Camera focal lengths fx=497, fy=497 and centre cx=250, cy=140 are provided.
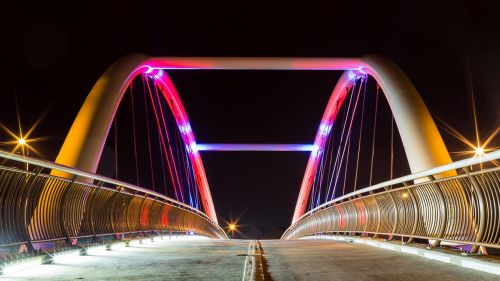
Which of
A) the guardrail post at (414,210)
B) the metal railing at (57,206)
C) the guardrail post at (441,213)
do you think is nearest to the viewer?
the metal railing at (57,206)

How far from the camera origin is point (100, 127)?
534 inches

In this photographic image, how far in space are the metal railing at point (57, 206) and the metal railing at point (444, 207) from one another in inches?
201

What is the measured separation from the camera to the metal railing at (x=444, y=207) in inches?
231

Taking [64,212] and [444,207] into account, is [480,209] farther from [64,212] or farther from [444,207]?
[64,212]

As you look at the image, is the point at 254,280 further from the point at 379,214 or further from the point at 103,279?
the point at 379,214

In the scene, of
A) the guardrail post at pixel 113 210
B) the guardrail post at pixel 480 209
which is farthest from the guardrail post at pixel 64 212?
the guardrail post at pixel 480 209

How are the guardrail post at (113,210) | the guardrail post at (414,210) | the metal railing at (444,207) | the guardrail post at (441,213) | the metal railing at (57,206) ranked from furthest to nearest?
the guardrail post at (113,210)
the guardrail post at (414,210)
the guardrail post at (441,213)
the metal railing at (444,207)
the metal railing at (57,206)

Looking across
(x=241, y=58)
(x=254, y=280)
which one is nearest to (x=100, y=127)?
(x=241, y=58)

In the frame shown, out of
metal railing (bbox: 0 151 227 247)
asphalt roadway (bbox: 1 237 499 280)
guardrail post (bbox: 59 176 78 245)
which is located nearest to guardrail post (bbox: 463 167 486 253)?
asphalt roadway (bbox: 1 237 499 280)

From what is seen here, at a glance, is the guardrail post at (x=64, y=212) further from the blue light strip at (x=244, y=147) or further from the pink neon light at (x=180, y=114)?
the blue light strip at (x=244, y=147)

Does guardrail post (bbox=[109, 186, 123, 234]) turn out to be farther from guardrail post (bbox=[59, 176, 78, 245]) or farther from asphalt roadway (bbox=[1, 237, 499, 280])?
guardrail post (bbox=[59, 176, 78, 245])

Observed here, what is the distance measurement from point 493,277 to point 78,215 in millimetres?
6068

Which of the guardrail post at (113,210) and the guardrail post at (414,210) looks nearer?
the guardrail post at (414,210)

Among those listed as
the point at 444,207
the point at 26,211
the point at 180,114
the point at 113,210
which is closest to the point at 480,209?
the point at 444,207
